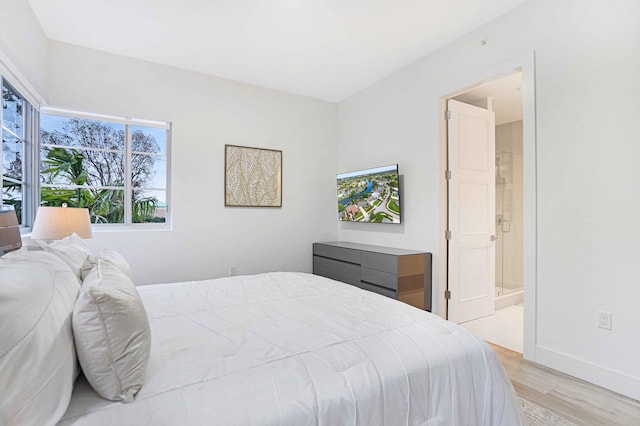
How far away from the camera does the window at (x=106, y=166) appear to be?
132 inches

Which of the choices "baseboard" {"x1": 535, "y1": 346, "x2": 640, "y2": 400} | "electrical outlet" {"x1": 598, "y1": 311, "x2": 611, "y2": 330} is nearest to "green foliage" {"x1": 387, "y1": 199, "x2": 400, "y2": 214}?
"baseboard" {"x1": 535, "y1": 346, "x2": 640, "y2": 400}

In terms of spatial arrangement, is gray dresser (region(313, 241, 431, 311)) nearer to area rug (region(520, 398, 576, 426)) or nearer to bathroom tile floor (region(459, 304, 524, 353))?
bathroom tile floor (region(459, 304, 524, 353))

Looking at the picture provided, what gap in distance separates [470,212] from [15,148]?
431 cm

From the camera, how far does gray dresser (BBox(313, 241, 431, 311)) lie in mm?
3227

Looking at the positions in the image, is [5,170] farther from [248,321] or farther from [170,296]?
[248,321]

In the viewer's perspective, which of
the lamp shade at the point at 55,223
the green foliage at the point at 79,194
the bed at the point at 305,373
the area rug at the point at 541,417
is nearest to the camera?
the bed at the point at 305,373

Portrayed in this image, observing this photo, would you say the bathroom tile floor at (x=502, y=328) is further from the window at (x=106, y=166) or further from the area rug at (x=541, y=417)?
the window at (x=106, y=166)

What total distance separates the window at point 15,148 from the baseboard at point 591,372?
4134 millimetres

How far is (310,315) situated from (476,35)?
290 centimetres

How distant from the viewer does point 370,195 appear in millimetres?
4086

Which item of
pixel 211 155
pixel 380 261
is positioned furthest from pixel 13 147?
pixel 380 261

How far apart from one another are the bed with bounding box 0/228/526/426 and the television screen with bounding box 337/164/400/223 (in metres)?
2.09

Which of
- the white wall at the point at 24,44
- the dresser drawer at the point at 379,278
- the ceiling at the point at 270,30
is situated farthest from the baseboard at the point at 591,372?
the white wall at the point at 24,44

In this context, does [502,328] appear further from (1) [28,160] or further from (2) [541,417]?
(1) [28,160]
